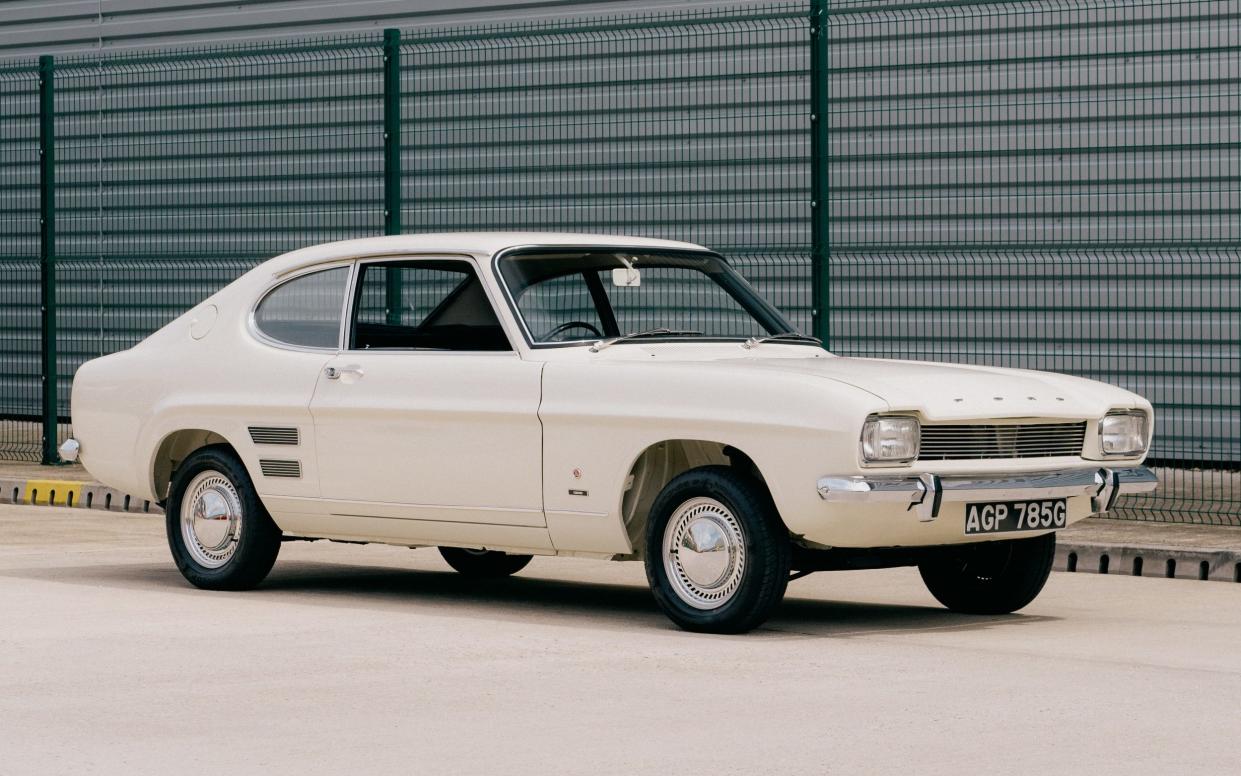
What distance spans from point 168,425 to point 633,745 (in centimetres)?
445

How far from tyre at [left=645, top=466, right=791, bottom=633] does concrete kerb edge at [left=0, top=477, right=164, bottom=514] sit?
669 cm

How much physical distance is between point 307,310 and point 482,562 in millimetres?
1563

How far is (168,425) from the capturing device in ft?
31.8

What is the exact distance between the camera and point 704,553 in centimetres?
810

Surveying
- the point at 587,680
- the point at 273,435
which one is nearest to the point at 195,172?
the point at 273,435

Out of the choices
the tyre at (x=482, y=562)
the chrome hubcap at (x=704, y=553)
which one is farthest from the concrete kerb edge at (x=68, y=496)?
the chrome hubcap at (x=704, y=553)

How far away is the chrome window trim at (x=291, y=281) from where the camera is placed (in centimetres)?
938

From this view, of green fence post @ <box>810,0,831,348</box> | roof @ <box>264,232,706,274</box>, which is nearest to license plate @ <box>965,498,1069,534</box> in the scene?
roof @ <box>264,232,706,274</box>

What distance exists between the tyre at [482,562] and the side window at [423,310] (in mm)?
1393

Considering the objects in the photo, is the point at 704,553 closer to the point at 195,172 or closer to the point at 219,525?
the point at 219,525

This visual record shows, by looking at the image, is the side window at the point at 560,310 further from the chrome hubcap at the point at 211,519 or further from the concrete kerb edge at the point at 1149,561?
the concrete kerb edge at the point at 1149,561

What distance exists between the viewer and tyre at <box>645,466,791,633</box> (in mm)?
7938

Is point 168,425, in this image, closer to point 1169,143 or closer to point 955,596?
point 955,596

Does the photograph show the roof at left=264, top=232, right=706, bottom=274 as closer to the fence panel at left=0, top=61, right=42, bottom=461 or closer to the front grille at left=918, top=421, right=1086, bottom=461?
the front grille at left=918, top=421, right=1086, bottom=461
